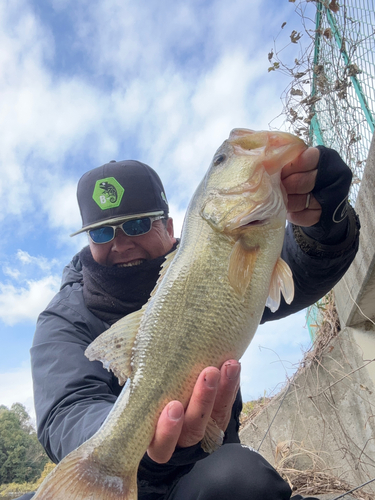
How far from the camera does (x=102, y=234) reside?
2928mm

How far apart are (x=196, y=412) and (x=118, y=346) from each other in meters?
0.46

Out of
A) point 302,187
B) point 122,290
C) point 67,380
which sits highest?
point 302,187

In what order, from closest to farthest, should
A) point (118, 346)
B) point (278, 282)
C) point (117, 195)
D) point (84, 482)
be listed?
point (84, 482) → point (118, 346) → point (278, 282) → point (117, 195)

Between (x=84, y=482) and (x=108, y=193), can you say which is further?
(x=108, y=193)

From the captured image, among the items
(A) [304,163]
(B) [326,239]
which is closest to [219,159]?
(A) [304,163]

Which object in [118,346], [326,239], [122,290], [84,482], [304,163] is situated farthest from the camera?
[122,290]

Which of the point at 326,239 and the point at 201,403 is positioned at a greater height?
the point at 326,239

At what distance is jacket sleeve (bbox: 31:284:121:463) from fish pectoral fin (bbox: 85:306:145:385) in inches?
17.5

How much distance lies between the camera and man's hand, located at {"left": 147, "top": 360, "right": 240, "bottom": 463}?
4.80ft

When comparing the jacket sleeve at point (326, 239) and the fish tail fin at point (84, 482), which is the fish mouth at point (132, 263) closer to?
the jacket sleeve at point (326, 239)

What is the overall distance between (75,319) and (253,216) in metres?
1.79

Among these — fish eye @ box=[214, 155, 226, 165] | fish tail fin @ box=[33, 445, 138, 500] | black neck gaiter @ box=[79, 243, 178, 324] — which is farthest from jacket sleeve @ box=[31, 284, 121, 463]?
fish eye @ box=[214, 155, 226, 165]

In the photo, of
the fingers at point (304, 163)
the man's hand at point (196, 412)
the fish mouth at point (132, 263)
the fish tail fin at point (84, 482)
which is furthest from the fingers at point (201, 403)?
the fish mouth at point (132, 263)

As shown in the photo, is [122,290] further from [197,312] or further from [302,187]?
[302,187]
